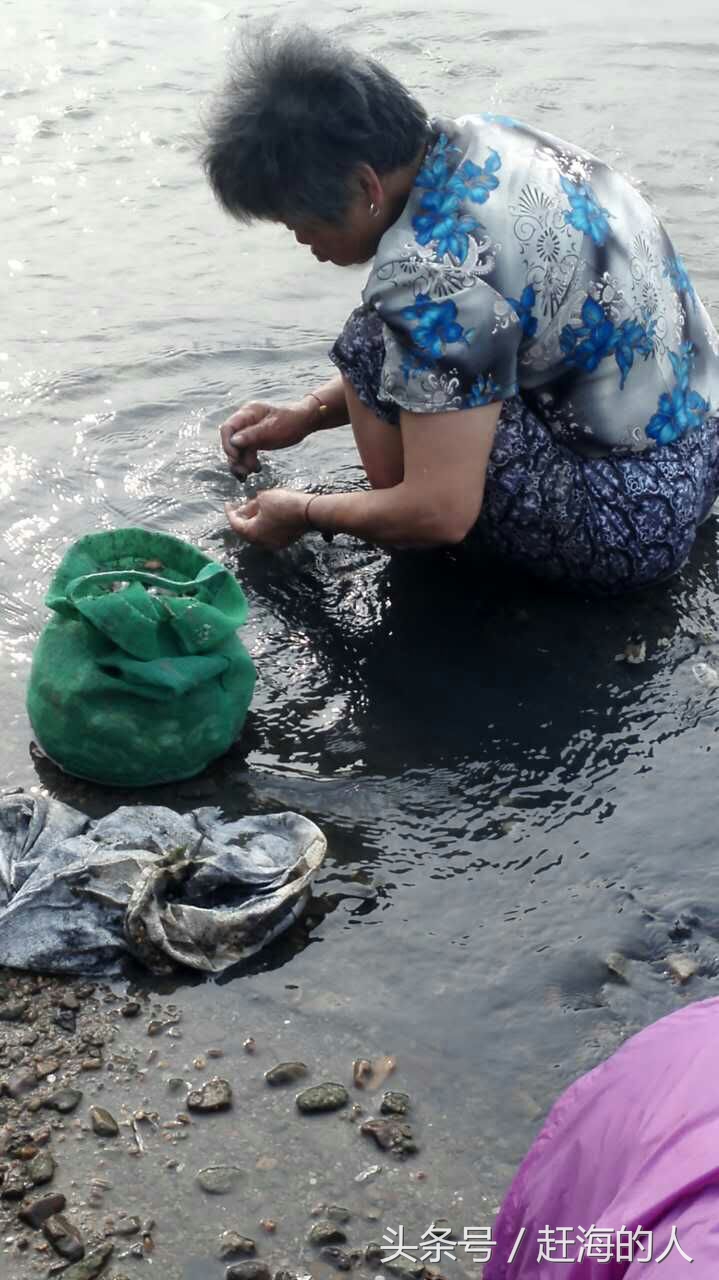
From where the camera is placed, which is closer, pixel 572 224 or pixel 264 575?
A: pixel 572 224

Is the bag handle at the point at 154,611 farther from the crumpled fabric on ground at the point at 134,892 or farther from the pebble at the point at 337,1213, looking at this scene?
the pebble at the point at 337,1213

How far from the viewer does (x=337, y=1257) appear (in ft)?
7.59

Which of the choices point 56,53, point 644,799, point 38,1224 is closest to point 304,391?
point 644,799

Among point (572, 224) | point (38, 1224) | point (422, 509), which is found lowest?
point (38, 1224)

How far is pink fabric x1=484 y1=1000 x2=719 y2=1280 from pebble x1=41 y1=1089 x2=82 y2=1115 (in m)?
0.95

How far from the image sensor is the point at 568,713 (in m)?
3.57

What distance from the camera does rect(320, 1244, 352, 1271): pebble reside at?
7.55ft

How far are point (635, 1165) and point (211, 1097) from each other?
1256 millimetres

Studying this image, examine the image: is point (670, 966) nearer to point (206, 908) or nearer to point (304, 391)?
point (206, 908)

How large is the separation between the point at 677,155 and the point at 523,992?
Answer: 5422 millimetres

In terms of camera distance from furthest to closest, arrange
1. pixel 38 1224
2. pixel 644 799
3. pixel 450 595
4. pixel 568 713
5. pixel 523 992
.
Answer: pixel 450 595 → pixel 568 713 → pixel 644 799 → pixel 523 992 → pixel 38 1224

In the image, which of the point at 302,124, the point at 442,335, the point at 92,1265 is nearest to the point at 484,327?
the point at 442,335

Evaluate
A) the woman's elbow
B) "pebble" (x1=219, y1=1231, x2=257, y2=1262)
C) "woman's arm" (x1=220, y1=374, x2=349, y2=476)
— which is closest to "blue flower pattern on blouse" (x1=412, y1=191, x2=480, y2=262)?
the woman's elbow

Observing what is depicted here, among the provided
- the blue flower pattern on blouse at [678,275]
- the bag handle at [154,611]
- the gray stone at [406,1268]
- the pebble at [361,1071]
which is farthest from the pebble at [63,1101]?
the blue flower pattern on blouse at [678,275]
